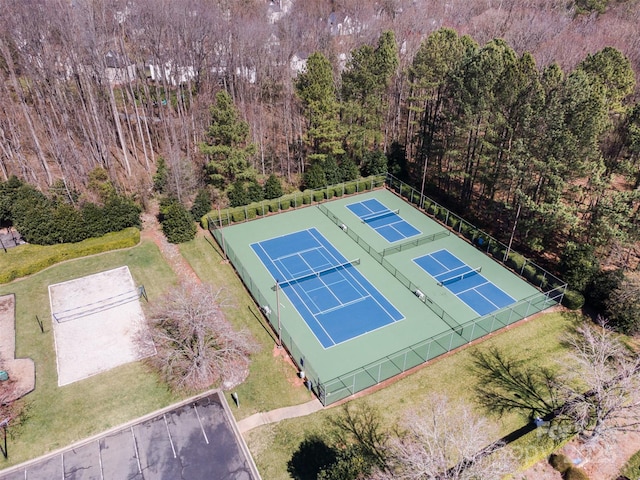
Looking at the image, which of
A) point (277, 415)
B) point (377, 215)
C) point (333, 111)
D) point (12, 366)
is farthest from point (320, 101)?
point (12, 366)

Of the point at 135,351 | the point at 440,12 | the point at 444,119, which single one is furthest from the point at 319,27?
the point at 135,351

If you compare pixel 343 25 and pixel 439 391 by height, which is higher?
pixel 343 25

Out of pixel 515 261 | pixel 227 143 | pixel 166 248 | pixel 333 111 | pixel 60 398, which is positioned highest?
pixel 333 111

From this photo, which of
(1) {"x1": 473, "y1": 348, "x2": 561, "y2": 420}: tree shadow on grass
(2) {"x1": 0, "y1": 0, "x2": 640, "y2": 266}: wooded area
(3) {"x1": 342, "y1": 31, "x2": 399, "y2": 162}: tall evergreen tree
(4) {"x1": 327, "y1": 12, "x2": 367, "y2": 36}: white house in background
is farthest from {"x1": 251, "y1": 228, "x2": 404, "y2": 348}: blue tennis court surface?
(4) {"x1": 327, "y1": 12, "x2": 367, "y2": 36}: white house in background

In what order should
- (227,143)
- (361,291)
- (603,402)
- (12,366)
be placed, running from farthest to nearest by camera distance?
(227,143)
(361,291)
(12,366)
(603,402)

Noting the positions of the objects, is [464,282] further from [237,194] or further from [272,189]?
[237,194]

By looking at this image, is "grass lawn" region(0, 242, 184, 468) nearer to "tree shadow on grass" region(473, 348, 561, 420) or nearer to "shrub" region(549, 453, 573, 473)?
"tree shadow on grass" region(473, 348, 561, 420)
